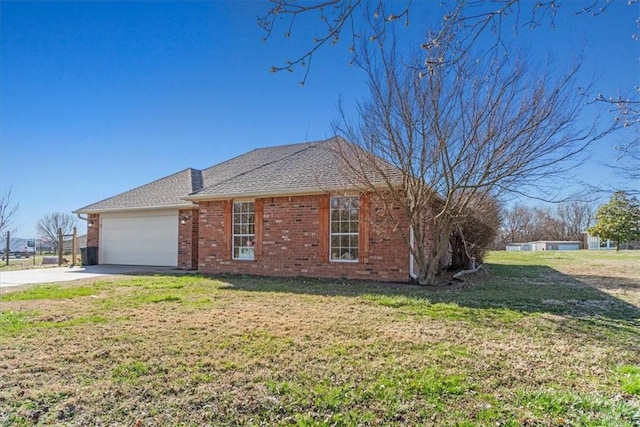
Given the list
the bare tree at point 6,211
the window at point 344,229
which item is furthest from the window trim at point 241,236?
the bare tree at point 6,211

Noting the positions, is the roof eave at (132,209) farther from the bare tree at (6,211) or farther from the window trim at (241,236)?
the bare tree at (6,211)

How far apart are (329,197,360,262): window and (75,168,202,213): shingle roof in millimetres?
6423

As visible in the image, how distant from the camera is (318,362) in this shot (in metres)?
3.96

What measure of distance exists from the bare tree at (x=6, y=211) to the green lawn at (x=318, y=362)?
16924mm

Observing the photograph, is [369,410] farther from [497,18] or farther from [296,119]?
[296,119]

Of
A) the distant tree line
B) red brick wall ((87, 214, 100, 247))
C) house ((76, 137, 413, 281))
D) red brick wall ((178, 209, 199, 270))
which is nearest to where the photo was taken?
house ((76, 137, 413, 281))

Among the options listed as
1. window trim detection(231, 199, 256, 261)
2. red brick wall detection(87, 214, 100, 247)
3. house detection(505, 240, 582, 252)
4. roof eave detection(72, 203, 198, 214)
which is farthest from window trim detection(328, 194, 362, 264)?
house detection(505, 240, 582, 252)

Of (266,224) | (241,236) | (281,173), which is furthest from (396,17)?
(241,236)

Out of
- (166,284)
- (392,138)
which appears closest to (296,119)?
(392,138)

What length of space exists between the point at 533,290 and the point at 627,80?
500cm

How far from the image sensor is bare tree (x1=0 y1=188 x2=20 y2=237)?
20.4 m

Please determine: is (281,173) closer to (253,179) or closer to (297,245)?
(253,179)

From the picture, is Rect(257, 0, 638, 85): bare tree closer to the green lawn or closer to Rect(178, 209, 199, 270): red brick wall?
the green lawn

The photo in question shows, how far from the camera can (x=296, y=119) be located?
12.5m
